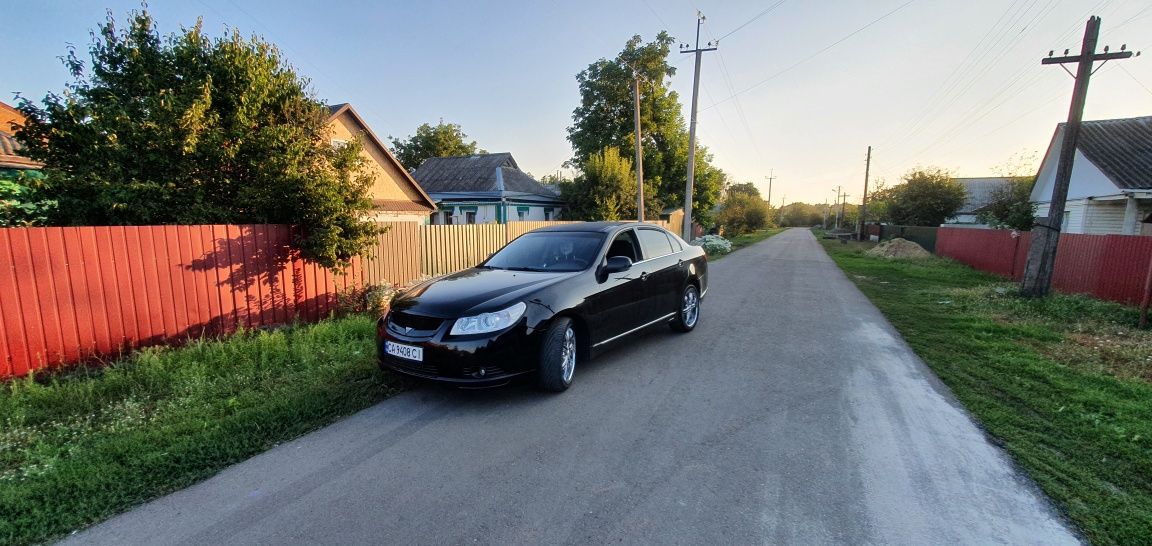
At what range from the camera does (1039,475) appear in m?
2.97

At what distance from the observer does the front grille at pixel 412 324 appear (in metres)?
4.03

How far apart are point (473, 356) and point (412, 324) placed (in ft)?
2.39

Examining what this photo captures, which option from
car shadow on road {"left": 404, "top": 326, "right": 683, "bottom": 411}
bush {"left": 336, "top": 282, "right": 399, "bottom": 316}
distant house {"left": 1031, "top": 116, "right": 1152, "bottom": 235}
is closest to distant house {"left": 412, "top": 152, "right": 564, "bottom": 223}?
bush {"left": 336, "top": 282, "right": 399, "bottom": 316}

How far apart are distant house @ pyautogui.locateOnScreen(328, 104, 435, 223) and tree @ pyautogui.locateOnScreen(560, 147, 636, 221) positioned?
8226 mm

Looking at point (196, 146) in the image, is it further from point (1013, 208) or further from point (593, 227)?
point (1013, 208)

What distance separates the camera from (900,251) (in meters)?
22.5

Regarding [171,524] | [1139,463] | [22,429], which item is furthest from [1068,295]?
[22,429]

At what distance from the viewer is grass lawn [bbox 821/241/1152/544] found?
2771mm

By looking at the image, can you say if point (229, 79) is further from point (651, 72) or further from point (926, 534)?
point (651, 72)

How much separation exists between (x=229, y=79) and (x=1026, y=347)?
36.6ft

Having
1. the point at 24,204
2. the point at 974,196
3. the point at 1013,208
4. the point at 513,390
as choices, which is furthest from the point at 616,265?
the point at 974,196

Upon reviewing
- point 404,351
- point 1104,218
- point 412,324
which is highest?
point 1104,218

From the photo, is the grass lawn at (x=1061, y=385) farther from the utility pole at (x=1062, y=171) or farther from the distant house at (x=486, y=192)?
the distant house at (x=486, y=192)

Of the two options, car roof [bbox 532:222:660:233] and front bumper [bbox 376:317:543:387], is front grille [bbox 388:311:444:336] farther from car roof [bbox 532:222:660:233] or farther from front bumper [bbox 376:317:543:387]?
car roof [bbox 532:222:660:233]
